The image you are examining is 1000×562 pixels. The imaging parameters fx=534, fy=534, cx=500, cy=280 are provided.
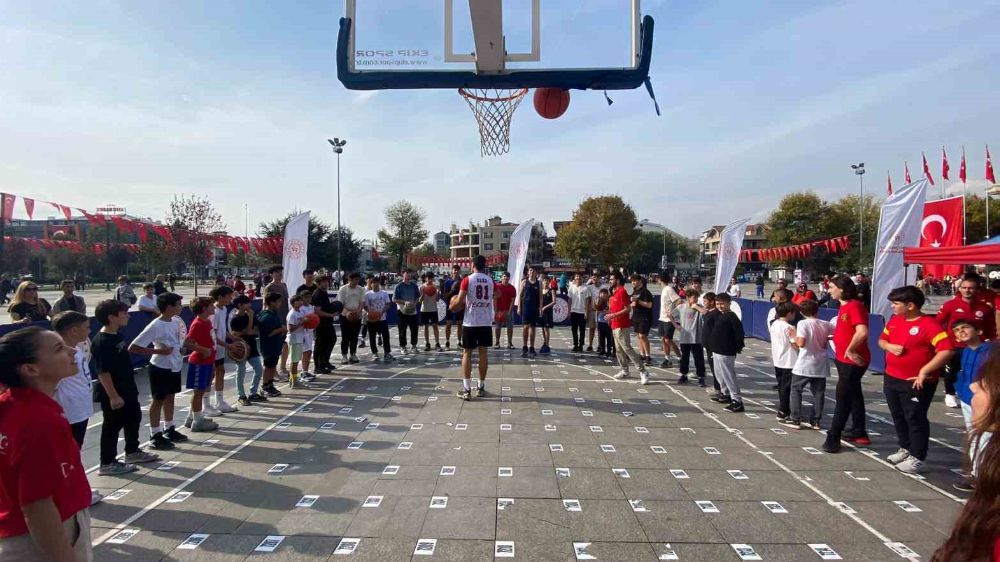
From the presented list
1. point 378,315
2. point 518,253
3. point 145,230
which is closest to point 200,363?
point 378,315

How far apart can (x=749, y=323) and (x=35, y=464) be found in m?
17.4

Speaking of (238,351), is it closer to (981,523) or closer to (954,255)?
(981,523)

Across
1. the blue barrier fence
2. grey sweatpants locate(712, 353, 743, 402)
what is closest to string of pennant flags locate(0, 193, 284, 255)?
the blue barrier fence

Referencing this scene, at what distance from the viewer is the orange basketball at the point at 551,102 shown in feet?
26.3

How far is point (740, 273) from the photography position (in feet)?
252

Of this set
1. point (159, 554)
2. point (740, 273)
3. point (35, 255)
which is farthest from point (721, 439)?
point (740, 273)

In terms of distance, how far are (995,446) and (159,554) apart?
4564 millimetres

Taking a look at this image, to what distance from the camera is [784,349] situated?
6980mm

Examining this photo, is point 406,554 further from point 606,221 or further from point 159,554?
point 606,221

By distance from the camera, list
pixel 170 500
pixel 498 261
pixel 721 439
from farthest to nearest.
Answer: pixel 498 261, pixel 721 439, pixel 170 500

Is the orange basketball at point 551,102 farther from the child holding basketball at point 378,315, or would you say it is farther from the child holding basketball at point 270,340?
the child holding basketball at point 378,315

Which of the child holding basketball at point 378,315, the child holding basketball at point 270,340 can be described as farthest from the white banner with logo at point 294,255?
the child holding basketball at point 270,340

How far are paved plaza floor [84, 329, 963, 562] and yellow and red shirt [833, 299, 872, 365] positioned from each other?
108 cm

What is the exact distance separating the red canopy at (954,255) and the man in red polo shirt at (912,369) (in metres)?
5.89
